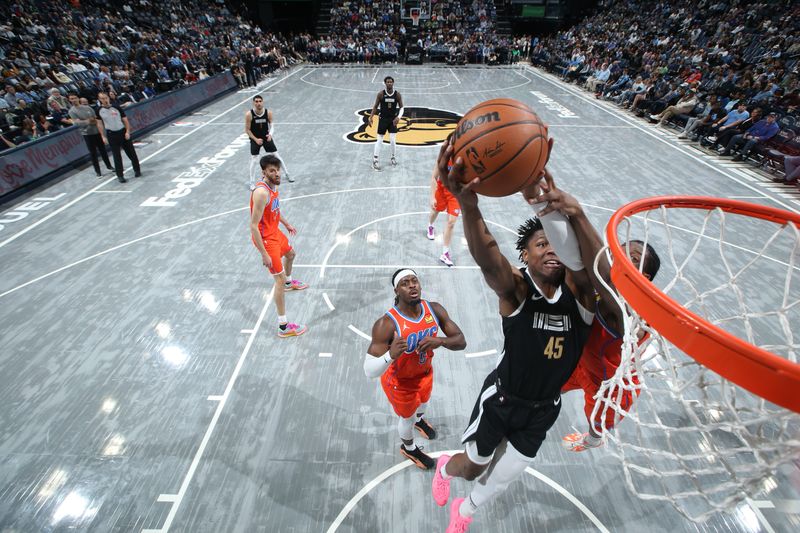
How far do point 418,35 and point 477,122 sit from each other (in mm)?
28154

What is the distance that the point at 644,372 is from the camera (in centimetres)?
209

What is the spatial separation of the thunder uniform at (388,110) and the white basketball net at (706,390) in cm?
513

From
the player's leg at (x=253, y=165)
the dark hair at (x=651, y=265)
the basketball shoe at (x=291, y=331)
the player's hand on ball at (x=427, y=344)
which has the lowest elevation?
the basketball shoe at (x=291, y=331)

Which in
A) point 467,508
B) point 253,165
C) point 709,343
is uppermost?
point 709,343

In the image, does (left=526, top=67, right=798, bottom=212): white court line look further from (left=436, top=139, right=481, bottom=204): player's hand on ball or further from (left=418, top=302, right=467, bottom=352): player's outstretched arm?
(left=436, top=139, right=481, bottom=204): player's hand on ball

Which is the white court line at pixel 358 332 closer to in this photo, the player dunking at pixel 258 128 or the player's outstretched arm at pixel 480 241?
the player's outstretched arm at pixel 480 241

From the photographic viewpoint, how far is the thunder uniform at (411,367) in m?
2.83

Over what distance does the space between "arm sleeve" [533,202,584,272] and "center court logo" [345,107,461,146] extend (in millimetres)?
9235

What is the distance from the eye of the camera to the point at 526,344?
7.43 feet

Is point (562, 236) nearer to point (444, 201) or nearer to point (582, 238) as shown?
point (582, 238)

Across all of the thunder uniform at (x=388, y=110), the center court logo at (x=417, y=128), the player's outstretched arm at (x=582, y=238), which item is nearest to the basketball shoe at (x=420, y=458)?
the player's outstretched arm at (x=582, y=238)

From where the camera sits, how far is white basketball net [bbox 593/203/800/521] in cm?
184

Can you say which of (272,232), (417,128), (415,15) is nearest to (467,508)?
(272,232)

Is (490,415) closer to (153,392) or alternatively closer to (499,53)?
(153,392)
